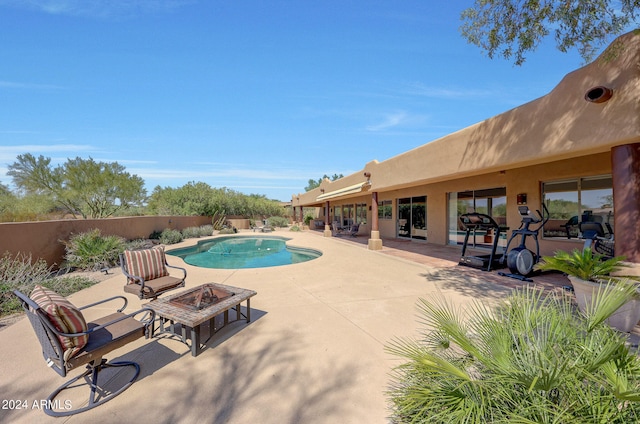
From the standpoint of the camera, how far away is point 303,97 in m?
16.3

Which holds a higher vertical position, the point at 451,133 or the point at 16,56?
the point at 16,56

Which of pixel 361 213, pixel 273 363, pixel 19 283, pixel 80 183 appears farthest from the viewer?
pixel 361 213

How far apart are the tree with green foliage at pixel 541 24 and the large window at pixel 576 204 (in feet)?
13.0

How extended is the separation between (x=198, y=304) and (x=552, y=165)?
34.7 feet

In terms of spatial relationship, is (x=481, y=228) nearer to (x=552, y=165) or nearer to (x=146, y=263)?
(x=552, y=165)

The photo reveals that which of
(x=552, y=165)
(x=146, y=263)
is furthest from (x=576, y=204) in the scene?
(x=146, y=263)

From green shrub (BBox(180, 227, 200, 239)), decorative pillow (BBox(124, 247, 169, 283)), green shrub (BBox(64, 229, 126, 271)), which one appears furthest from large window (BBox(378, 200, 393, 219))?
green shrub (BBox(64, 229, 126, 271))

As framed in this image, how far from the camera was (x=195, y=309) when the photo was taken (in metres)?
3.63

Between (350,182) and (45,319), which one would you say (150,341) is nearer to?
(45,319)

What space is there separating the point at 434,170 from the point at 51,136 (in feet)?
81.3

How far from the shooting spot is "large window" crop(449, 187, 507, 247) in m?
10.3

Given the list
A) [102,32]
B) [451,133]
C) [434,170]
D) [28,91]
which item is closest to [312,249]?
[434,170]

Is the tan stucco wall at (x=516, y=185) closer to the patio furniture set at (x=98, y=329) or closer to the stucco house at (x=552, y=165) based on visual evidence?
the stucco house at (x=552, y=165)

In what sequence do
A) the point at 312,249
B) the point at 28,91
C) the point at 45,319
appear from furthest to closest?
the point at 312,249, the point at 28,91, the point at 45,319
